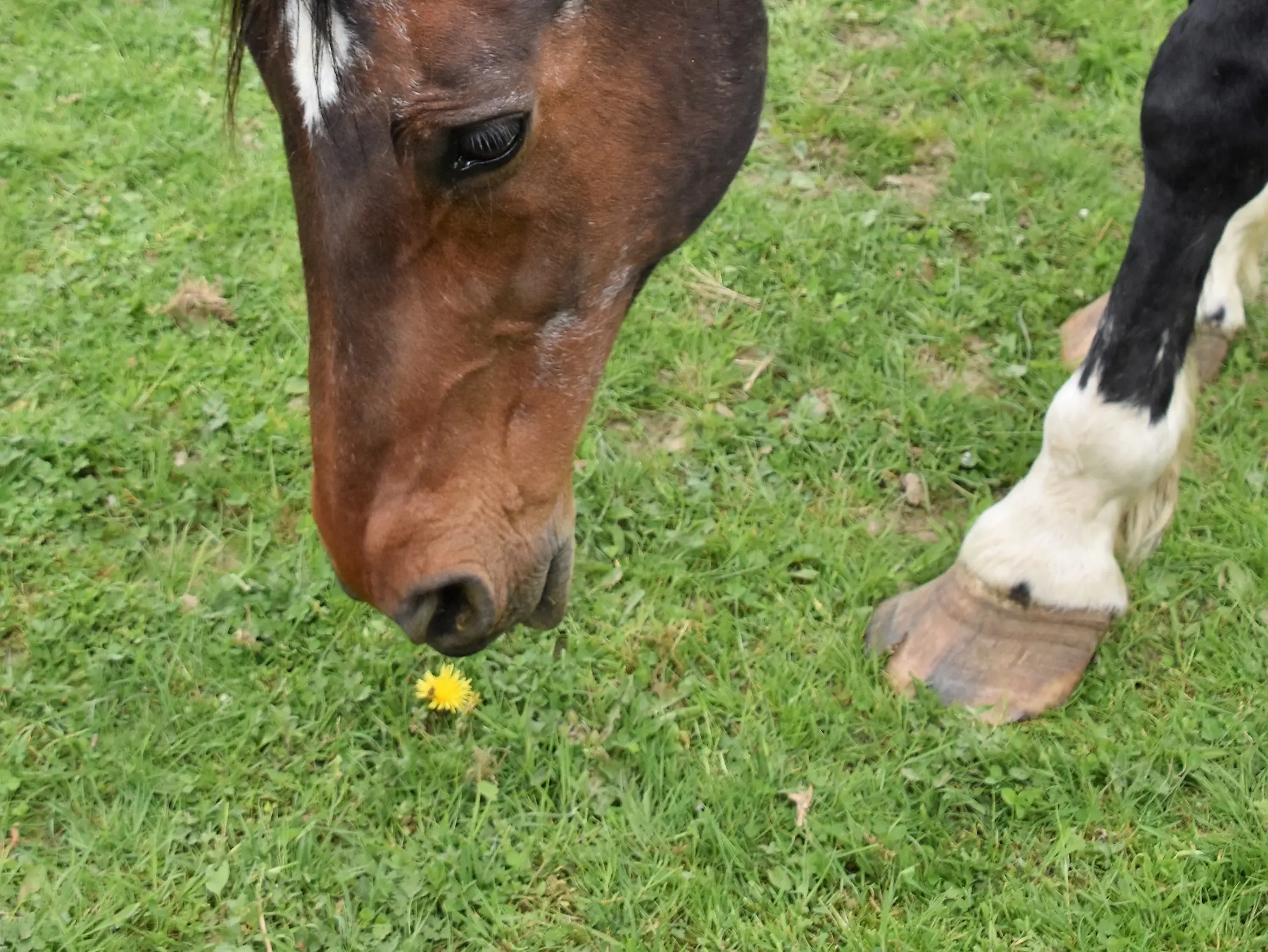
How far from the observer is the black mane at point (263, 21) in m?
1.32

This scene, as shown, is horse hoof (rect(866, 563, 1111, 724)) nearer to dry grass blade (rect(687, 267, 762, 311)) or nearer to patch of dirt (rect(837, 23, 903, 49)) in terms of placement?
dry grass blade (rect(687, 267, 762, 311))

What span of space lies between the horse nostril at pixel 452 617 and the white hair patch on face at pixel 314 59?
2.24 ft

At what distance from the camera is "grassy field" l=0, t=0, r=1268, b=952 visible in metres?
2.11

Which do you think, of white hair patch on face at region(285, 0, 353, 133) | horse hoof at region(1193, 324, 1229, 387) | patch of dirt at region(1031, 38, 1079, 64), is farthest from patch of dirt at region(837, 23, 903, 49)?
white hair patch on face at region(285, 0, 353, 133)

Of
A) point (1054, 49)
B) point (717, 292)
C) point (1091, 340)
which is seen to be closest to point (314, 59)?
point (717, 292)

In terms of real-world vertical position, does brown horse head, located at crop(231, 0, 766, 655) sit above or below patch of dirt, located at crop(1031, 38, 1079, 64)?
above

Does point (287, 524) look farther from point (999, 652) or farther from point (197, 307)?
point (999, 652)

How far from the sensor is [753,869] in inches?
84.3

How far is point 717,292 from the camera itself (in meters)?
3.38

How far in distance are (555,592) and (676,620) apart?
70 centimetres

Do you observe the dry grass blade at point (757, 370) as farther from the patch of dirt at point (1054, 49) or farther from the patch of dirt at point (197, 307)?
the patch of dirt at point (1054, 49)

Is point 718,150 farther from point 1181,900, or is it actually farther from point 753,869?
point 1181,900

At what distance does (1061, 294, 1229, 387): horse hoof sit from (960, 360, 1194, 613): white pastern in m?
0.67

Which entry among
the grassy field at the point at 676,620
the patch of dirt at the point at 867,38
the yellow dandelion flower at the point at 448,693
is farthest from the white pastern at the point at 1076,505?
the patch of dirt at the point at 867,38
